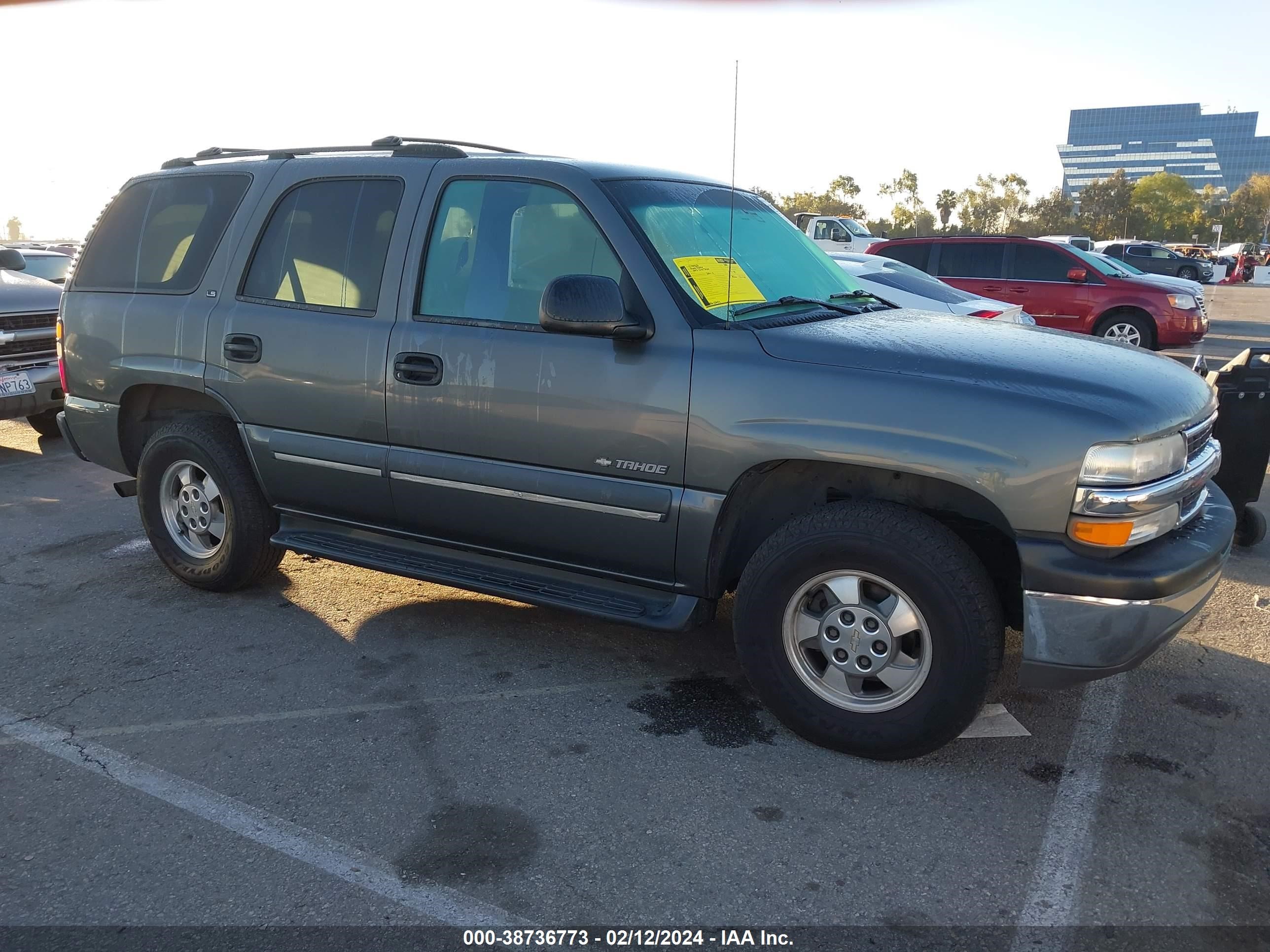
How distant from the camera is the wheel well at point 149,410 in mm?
4805

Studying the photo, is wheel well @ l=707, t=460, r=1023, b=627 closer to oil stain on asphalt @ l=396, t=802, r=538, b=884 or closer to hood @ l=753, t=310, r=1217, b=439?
hood @ l=753, t=310, r=1217, b=439

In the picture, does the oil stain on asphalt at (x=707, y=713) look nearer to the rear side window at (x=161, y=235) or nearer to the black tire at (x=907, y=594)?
the black tire at (x=907, y=594)

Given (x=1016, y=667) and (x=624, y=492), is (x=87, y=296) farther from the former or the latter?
(x=1016, y=667)

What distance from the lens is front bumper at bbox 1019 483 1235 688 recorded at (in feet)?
9.89

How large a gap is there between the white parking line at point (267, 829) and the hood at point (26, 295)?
5.12 m

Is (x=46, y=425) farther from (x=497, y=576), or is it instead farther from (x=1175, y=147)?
(x=1175, y=147)

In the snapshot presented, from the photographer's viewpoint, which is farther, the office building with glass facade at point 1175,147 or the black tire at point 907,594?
the office building with glass facade at point 1175,147

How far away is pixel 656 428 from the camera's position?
3.56 m

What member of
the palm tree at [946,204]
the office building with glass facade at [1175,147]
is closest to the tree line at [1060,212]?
the palm tree at [946,204]

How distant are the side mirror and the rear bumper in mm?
2679

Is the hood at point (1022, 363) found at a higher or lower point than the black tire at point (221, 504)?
higher

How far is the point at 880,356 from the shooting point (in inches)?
131

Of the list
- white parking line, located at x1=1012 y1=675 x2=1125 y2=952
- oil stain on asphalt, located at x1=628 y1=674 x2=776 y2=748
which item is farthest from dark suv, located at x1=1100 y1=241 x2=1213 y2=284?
oil stain on asphalt, located at x1=628 y1=674 x2=776 y2=748

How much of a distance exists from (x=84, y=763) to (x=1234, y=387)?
5.55m
